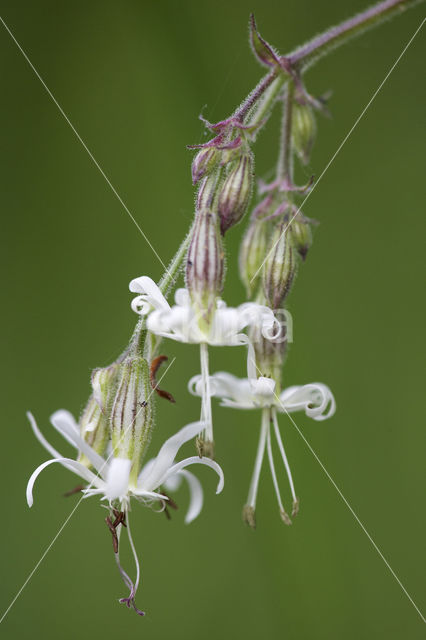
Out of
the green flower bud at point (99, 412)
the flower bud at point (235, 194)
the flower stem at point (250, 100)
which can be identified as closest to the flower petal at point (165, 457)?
the green flower bud at point (99, 412)

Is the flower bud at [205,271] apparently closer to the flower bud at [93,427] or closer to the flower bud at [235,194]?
the flower bud at [235,194]

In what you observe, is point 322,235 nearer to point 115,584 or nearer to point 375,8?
point 375,8

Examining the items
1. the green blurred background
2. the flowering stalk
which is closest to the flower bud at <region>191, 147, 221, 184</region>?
the flowering stalk

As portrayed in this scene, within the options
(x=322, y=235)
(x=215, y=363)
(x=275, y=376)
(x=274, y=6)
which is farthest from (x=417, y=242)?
(x=275, y=376)

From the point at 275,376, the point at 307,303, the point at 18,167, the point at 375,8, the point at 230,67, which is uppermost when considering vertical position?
the point at 230,67

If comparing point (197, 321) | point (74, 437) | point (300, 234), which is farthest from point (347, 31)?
point (74, 437)

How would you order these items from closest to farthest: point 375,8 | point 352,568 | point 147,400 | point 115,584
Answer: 1. point 147,400
2. point 375,8
3. point 352,568
4. point 115,584
